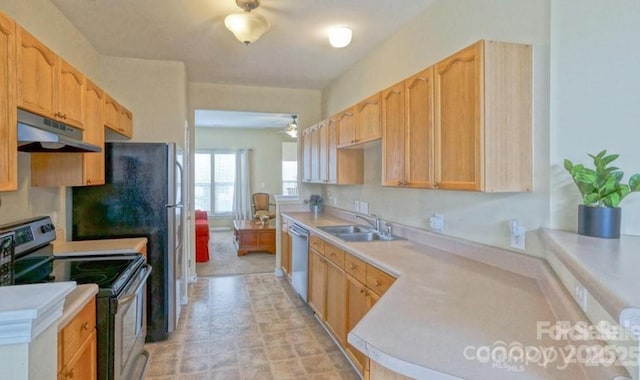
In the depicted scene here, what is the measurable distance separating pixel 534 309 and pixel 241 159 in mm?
8631

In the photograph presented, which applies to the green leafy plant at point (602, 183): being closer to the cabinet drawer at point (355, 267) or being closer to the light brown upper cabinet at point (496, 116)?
the light brown upper cabinet at point (496, 116)

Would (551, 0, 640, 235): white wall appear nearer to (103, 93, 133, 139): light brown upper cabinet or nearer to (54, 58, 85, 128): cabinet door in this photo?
(54, 58, 85, 128): cabinet door

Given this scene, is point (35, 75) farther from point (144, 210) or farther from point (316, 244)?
point (316, 244)

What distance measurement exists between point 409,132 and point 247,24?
138cm

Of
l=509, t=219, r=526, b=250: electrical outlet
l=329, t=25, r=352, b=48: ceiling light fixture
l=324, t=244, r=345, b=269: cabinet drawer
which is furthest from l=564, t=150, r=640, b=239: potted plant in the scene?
l=329, t=25, r=352, b=48: ceiling light fixture

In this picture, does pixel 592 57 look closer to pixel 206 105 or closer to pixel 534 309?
pixel 534 309

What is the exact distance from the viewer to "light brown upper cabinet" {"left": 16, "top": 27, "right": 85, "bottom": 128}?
179 cm

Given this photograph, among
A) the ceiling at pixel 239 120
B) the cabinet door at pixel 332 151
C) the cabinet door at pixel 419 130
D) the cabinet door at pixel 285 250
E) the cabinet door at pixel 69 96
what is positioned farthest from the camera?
the ceiling at pixel 239 120

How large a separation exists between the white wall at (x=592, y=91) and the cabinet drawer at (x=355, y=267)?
1.15 m

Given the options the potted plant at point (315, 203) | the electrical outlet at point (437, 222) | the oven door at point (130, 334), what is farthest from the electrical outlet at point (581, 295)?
the potted plant at point (315, 203)

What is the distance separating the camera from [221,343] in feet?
10.1

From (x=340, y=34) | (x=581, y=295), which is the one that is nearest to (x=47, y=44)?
(x=340, y=34)

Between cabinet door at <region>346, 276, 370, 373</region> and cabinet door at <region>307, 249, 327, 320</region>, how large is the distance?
58 centimetres

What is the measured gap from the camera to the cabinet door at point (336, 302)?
272cm
